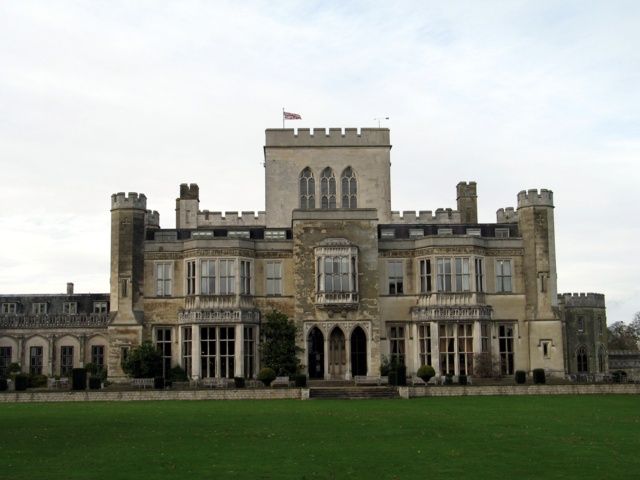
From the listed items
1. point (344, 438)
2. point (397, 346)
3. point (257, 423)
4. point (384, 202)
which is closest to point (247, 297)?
point (397, 346)

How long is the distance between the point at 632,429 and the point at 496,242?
34.6 metres

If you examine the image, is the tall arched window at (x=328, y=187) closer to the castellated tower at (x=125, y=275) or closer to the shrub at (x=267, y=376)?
the castellated tower at (x=125, y=275)

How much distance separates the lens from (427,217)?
243ft

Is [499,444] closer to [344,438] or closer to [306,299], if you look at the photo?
[344,438]

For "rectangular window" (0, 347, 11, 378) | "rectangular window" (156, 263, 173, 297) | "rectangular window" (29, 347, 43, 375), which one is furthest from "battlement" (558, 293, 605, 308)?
"rectangular window" (0, 347, 11, 378)

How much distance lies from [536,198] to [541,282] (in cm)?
568

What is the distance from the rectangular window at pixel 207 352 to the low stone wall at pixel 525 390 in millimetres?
15360

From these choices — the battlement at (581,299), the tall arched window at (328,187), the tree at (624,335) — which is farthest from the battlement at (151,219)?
the tree at (624,335)

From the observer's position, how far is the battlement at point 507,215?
2653 inches

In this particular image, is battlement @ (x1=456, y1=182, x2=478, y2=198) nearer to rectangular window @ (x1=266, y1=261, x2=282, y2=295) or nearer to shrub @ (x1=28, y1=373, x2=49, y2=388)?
rectangular window @ (x1=266, y1=261, x2=282, y2=295)

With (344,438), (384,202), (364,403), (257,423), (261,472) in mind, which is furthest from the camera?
(384,202)

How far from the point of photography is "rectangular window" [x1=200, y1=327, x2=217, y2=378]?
59906mm

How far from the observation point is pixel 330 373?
60.4m

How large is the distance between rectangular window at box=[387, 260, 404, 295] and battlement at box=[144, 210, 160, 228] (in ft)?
53.2
